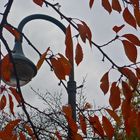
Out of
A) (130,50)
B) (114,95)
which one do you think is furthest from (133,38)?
(114,95)

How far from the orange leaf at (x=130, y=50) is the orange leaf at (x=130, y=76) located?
91 millimetres

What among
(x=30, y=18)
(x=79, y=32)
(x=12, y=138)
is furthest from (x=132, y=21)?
(x=30, y=18)

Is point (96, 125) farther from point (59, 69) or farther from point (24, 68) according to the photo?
point (24, 68)

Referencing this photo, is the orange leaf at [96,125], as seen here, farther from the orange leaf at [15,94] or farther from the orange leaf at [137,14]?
the orange leaf at [137,14]

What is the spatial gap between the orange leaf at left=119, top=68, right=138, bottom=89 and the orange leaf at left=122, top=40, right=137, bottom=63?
3.6 inches

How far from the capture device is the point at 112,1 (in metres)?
Result: 2.28

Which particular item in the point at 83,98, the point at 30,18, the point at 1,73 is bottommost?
the point at 1,73

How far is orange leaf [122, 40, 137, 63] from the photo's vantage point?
84.2 inches

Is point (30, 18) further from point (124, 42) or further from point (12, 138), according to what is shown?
point (124, 42)

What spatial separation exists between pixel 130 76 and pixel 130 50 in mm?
135

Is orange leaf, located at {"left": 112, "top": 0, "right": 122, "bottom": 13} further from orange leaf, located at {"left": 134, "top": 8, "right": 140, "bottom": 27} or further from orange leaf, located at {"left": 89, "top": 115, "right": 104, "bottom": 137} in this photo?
orange leaf, located at {"left": 89, "top": 115, "right": 104, "bottom": 137}

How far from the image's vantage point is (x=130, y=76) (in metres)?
2.20

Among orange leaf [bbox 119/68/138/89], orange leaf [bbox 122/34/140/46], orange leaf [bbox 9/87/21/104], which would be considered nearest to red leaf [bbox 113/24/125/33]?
orange leaf [bbox 122/34/140/46]

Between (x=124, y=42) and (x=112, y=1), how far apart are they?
0.24 meters
